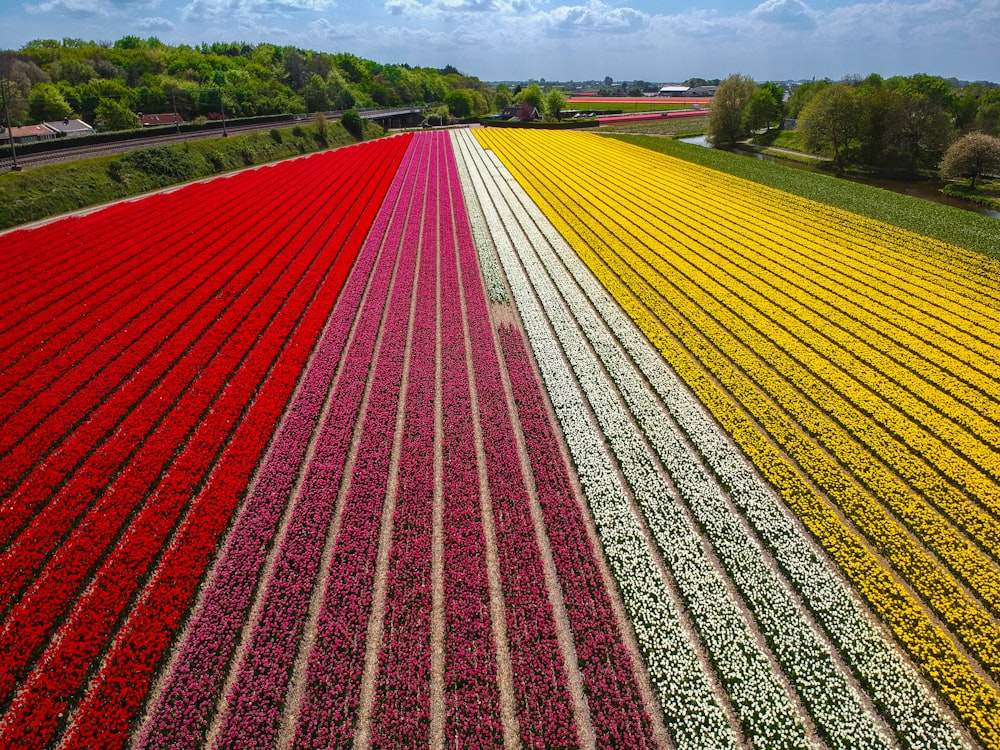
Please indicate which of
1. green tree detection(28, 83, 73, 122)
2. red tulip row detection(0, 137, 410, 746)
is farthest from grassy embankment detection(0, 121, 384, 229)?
Answer: green tree detection(28, 83, 73, 122)

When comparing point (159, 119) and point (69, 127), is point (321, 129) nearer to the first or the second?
point (69, 127)

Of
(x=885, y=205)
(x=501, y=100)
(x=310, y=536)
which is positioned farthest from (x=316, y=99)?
(x=310, y=536)

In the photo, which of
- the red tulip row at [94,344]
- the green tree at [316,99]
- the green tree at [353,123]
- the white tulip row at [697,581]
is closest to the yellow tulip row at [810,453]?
the white tulip row at [697,581]

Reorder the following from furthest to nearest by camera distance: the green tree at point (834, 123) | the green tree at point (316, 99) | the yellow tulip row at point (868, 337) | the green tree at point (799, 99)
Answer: the green tree at point (316, 99), the green tree at point (799, 99), the green tree at point (834, 123), the yellow tulip row at point (868, 337)

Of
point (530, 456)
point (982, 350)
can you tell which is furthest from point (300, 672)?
point (982, 350)

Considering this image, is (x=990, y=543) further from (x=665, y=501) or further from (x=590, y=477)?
(x=590, y=477)

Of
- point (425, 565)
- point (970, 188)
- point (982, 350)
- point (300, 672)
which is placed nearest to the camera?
point (300, 672)

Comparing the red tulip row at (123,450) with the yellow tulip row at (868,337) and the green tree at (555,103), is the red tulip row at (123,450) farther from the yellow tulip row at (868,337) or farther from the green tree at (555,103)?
the green tree at (555,103)
